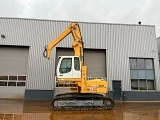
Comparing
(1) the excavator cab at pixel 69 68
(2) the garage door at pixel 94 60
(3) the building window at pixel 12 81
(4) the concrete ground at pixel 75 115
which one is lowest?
(4) the concrete ground at pixel 75 115

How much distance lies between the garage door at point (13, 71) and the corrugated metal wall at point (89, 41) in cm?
79

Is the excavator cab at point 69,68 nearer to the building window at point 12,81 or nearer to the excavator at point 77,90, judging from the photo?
the excavator at point 77,90

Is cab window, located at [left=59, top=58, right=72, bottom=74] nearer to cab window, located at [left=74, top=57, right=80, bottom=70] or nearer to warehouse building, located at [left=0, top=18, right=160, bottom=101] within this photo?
cab window, located at [left=74, top=57, right=80, bottom=70]

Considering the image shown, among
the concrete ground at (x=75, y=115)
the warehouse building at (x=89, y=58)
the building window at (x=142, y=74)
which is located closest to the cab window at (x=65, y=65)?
the concrete ground at (x=75, y=115)

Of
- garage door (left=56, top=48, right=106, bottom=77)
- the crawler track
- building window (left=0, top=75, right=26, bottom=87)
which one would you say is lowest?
the crawler track

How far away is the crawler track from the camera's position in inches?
518

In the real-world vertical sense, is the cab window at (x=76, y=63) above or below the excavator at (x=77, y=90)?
above

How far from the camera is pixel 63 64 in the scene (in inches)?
559

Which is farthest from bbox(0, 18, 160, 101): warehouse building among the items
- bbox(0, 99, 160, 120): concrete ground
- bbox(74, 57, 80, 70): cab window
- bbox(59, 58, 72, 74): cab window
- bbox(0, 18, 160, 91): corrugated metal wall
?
bbox(0, 99, 160, 120): concrete ground

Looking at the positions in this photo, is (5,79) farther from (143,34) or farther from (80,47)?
(143,34)

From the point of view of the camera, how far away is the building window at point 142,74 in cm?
2241

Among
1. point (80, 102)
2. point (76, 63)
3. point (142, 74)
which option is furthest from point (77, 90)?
point (142, 74)

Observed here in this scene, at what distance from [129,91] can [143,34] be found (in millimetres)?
6517

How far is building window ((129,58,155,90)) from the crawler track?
950 cm
